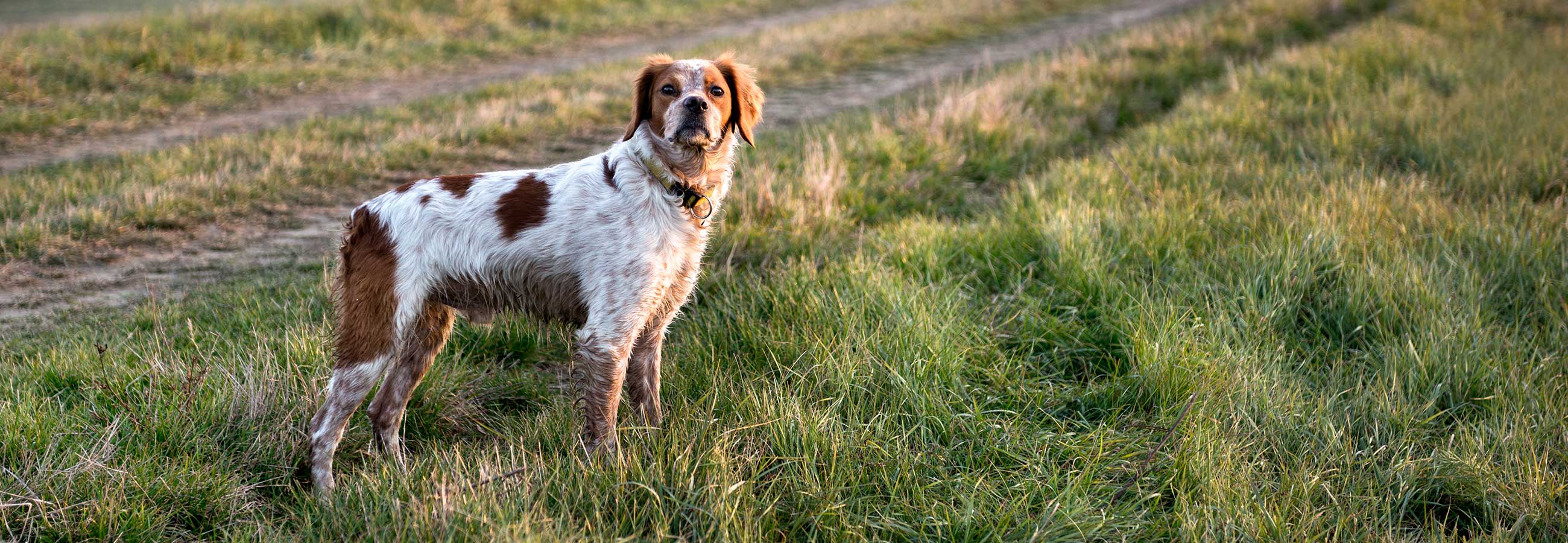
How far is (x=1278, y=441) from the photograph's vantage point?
314 centimetres

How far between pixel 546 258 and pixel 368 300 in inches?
20.4

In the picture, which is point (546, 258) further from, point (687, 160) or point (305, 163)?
point (305, 163)

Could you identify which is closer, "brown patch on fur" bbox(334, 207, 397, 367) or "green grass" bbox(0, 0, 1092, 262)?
"brown patch on fur" bbox(334, 207, 397, 367)

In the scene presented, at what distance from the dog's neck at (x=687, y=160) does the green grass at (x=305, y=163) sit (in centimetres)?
319

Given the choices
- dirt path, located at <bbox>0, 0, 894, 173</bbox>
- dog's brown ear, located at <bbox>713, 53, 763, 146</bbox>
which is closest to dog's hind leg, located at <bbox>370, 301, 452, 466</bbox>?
dog's brown ear, located at <bbox>713, 53, 763, 146</bbox>

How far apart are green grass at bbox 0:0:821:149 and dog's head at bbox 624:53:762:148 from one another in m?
5.60

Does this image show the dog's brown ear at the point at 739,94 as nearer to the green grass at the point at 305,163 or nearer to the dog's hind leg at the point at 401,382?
the dog's hind leg at the point at 401,382

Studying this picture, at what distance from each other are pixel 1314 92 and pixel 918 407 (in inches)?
233

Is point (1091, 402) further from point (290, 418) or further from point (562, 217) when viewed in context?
point (290, 418)

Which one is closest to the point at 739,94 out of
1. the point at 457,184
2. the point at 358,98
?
the point at 457,184

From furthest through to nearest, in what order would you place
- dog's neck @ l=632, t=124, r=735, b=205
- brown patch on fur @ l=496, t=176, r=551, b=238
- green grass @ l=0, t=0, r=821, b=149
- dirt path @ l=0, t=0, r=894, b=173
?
green grass @ l=0, t=0, r=821, b=149
dirt path @ l=0, t=0, r=894, b=173
dog's neck @ l=632, t=124, r=735, b=205
brown patch on fur @ l=496, t=176, r=551, b=238

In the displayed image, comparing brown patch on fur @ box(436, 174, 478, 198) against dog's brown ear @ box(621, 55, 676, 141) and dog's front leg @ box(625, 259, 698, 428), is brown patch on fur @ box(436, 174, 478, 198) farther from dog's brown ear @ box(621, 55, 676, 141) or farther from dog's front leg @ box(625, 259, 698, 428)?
dog's front leg @ box(625, 259, 698, 428)

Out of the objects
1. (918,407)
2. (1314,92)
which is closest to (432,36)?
(1314,92)

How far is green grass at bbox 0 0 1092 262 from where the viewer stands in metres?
4.99
